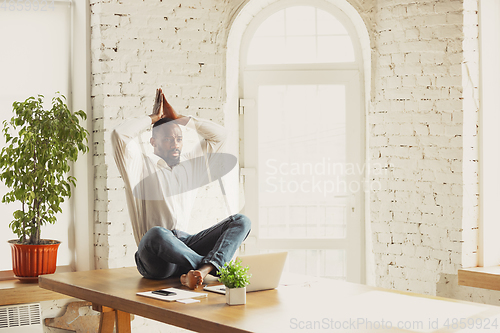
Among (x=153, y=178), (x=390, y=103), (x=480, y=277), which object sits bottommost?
(x=480, y=277)

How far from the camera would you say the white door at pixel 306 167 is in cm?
351

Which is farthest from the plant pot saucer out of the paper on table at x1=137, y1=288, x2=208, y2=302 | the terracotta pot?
the paper on table at x1=137, y1=288, x2=208, y2=302

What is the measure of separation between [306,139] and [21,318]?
84.9 inches

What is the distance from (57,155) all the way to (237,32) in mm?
1493

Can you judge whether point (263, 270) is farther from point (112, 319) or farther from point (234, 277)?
point (112, 319)

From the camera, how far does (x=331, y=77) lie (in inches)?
138

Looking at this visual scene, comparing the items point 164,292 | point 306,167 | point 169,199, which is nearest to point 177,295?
point 164,292

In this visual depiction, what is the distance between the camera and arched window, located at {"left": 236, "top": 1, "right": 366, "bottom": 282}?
3.51 metres

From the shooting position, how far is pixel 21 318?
2867 mm

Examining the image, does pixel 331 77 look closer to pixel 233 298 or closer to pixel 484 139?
pixel 484 139

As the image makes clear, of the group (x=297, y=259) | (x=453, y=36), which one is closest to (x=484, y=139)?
(x=453, y=36)

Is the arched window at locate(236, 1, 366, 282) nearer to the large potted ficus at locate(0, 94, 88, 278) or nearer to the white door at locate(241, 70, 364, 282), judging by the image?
the white door at locate(241, 70, 364, 282)

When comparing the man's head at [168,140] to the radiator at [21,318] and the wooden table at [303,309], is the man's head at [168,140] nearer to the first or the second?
the wooden table at [303,309]

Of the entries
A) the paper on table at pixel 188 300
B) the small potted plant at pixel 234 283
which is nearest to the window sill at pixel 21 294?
the paper on table at pixel 188 300
